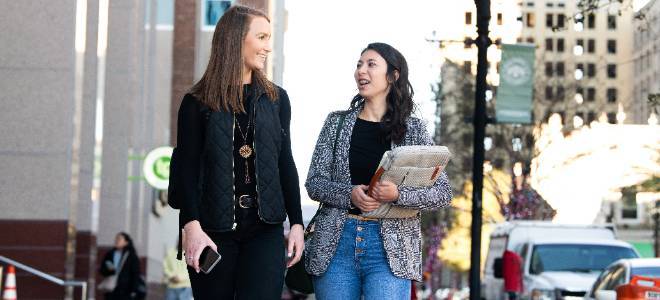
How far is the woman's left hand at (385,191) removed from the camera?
653 centimetres

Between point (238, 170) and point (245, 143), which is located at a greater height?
point (245, 143)

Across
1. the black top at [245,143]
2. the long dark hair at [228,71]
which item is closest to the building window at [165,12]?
the long dark hair at [228,71]

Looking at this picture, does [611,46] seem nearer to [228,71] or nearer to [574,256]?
[574,256]

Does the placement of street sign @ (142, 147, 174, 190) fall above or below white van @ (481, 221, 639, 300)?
above

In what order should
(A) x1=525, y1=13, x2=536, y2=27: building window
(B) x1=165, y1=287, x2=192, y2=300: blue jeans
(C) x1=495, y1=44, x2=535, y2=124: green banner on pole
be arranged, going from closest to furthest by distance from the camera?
1. (B) x1=165, y1=287, x2=192, y2=300: blue jeans
2. (C) x1=495, y1=44, x2=535, y2=124: green banner on pole
3. (A) x1=525, y1=13, x2=536, y2=27: building window

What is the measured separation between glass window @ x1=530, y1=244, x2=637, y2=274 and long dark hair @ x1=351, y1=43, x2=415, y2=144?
59.1 feet

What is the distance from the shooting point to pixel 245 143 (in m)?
6.10

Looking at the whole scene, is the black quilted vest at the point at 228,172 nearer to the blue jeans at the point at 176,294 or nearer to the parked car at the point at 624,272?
the parked car at the point at 624,272

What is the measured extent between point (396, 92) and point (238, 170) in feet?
3.87

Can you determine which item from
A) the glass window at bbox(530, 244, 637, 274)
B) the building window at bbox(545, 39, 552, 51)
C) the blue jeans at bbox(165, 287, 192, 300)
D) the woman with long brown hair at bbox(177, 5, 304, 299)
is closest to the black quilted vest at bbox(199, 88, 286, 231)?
the woman with long brown hair at bbox(177, 5, 304, 299)

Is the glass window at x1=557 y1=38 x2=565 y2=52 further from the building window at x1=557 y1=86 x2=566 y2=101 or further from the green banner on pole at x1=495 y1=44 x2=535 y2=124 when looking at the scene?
the green banner on pole at x1=495 y1=44 x2=535 y2=124

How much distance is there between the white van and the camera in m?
23.2

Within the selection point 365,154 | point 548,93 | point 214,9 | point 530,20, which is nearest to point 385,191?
point 365,154

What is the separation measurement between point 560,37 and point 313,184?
459ft
